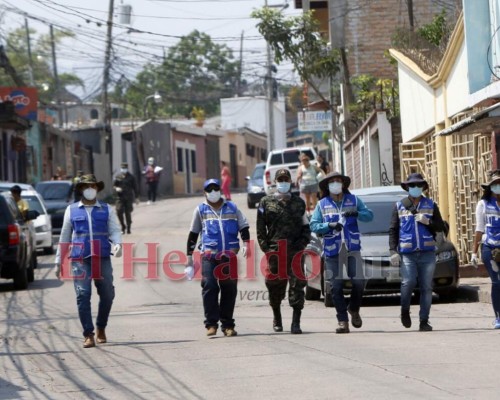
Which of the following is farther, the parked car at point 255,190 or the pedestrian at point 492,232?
the parked car at point 255,190

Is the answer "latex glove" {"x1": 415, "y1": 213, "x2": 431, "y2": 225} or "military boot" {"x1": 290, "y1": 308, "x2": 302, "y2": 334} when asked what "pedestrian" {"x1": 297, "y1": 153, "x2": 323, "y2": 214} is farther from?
"military boot" {"x1": 290, "y1": 308, "x2": 302, "y2": 334}

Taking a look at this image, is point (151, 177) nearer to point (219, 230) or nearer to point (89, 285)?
point (219, 230)

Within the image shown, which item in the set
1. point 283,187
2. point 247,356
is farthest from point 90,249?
point 247,356

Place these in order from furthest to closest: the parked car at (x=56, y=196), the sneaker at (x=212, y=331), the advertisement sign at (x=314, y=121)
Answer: the advertisement sign at (x=314, y=121)
the parked car at (x=56, y=196)
the sneaker at (x=212, y=331)

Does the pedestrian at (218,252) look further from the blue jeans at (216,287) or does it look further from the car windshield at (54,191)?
the car windshield at (54,191)

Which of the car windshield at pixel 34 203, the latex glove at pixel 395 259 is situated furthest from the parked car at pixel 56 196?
the latex glove at pixel 395 259

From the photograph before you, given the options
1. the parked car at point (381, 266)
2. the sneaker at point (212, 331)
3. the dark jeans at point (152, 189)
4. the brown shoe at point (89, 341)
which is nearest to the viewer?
the brown shoe at point (89, 341)

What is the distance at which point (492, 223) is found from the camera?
1426 centimetres

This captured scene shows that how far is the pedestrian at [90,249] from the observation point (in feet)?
45.1

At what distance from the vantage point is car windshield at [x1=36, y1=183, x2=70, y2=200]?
37.1m

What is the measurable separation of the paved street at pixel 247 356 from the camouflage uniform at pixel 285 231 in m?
0.59

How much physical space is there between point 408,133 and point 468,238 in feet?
19.6

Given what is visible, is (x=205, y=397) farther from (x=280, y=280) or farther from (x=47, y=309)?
(x=47, y=309)

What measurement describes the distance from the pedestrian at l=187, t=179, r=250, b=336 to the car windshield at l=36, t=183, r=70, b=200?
76.4ft
